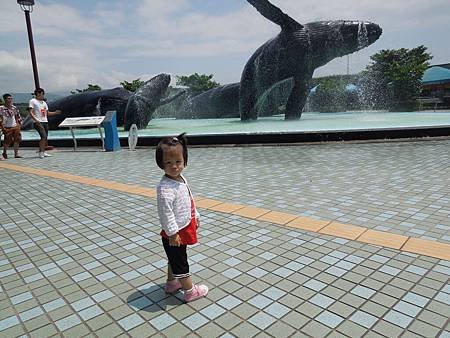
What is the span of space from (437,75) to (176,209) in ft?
162

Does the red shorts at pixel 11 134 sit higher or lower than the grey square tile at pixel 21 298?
higher

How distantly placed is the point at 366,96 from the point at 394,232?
1332 inches

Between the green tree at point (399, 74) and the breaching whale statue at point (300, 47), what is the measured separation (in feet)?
64.1

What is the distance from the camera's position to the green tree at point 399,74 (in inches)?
1271

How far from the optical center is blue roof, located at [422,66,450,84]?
4144 centimetres

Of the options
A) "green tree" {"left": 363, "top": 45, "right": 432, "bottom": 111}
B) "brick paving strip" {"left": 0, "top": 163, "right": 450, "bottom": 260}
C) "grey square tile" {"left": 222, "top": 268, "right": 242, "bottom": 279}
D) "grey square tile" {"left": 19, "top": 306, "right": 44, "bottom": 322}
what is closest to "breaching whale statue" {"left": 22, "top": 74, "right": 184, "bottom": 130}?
"brick paving strip" {"left": 0, "top": 163, "right": 450, "bottom": 260}

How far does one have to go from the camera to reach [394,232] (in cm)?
353

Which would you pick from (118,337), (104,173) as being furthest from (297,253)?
(104,173)

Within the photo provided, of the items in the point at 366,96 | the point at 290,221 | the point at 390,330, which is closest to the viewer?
the point at 390,330

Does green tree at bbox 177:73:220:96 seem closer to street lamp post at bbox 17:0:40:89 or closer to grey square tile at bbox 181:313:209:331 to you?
street lamp post at bbox 17:0:40:89

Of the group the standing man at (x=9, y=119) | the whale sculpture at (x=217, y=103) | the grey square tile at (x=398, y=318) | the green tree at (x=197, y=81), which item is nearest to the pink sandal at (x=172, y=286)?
the grey square tile at (x=398, y=318)

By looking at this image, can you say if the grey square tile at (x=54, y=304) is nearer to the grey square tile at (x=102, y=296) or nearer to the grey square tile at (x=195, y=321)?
the grey square tile at (x=102, y=296)

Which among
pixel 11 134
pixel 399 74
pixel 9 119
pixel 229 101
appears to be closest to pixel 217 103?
pixel 229 101

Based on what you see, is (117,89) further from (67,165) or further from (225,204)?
(225,204)
